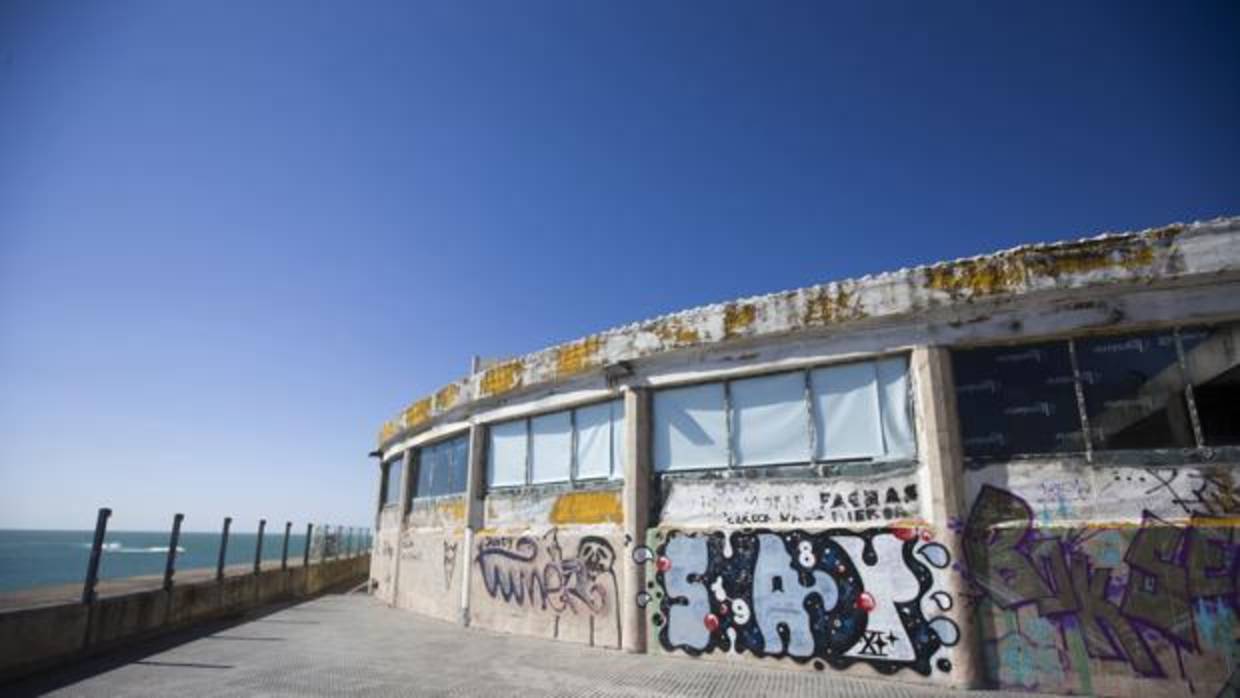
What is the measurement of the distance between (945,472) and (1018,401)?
132 centimetres

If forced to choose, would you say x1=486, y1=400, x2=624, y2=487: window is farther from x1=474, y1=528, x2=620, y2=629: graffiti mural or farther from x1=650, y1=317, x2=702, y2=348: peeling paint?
x1=650, y1=317, x2=702, y2=348: peeling paint

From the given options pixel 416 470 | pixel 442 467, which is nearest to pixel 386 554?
pixel 416 470

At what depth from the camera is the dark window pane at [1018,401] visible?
7.65 metres

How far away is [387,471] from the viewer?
2078 cm

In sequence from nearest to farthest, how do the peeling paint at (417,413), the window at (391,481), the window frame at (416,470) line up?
the window frame at (416,470), the peeling paint at (417,413), the window at (391,481)

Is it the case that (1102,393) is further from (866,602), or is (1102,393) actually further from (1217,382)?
(866,602)

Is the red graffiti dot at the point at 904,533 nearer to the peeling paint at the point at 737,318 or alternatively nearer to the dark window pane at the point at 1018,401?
the dark window pane at the point at 1018,401

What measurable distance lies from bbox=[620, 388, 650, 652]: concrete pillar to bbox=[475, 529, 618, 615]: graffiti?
1.44 feet

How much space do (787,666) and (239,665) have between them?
7873 mm

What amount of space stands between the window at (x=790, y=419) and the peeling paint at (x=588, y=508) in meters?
1.12

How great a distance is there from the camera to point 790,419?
931 centimetres

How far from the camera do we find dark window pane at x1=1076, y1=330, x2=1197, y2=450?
723 centimetres

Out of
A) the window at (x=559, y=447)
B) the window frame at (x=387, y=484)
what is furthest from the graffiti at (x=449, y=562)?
the window frame at (x=387, y=484)

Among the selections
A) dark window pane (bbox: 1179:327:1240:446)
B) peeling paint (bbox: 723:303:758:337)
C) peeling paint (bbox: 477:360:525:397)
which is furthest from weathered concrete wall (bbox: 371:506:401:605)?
dark window pane (bbox: 1179:327:1240:446)
